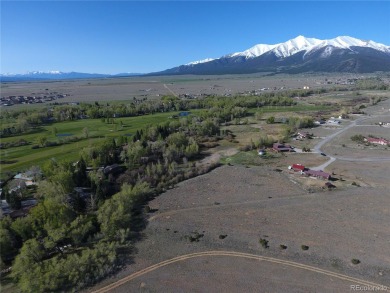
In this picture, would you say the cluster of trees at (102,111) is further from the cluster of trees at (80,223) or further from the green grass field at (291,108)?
the cluster of trees at (80,223)

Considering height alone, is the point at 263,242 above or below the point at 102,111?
below

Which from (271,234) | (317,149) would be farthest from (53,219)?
(317,149)

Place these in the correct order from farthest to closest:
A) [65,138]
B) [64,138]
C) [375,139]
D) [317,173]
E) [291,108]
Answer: [291,108]
[64,138]
[65,138]
[375,139]
[317,173]

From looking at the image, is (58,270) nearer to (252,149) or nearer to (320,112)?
(252,149)

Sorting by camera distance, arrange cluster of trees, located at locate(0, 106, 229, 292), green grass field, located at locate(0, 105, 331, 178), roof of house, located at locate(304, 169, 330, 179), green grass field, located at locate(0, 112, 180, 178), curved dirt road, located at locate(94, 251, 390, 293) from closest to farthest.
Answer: curved dirt road, located at locate(94, 251, 390, 293) < cluster of trees, located at locate(0, 106, 229, 292) < roof of house, located at locate(304, 169, 330, 179) < green grass field, located at locate(0, 105, 331, 178) < green grass field, located at locate(0, 112, 180, 178)

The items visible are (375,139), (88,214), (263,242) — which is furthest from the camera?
(375,139)

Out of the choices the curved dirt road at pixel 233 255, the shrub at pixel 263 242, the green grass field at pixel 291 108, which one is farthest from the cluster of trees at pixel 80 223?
the green grass field at pixel 291 108

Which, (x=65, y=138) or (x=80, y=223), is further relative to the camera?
(x=65, y=138)

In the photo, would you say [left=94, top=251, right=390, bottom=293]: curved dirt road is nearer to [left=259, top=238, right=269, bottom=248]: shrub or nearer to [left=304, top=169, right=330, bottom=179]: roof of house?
[left=259, top=238, right=269, bottom=248]: shrub

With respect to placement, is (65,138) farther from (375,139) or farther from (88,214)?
(375,139)

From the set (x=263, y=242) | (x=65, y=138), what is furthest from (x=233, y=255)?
(x=65, y=138)

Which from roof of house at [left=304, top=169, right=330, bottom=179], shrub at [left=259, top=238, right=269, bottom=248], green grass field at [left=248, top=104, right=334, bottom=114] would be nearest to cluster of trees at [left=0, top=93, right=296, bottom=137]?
green grass field at [left=248, top=104, right=334, bottom=114]
